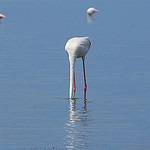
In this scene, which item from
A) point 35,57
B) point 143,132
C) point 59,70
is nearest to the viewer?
point 143,132

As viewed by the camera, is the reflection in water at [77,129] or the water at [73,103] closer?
the reflection in water at [77,129]

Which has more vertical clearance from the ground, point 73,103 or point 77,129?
point 73,103

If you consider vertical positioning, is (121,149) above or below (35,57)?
below

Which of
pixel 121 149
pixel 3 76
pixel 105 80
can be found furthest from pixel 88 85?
pixel 121 149

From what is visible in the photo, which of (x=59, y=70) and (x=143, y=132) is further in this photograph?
(x=59, y=70)

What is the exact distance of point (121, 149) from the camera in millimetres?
10484

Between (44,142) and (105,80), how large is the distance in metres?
7.17

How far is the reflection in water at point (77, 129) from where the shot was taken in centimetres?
1079

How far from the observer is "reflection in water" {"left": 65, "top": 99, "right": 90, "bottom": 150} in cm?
1079

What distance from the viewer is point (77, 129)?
39.3 feet

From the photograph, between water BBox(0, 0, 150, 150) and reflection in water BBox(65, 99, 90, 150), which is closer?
reflection in water BBox(65, 99, 90, 150)

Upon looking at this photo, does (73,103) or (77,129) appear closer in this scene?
(77,129)

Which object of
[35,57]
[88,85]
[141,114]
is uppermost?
[35,57]

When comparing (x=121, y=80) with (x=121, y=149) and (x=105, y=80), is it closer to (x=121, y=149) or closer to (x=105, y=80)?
(x=105, y=80)
